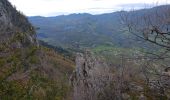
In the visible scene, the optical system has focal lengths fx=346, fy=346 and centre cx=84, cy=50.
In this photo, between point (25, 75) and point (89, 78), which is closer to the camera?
point (89, 78)

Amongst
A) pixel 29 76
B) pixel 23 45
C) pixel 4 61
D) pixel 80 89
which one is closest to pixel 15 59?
pixel 4 61

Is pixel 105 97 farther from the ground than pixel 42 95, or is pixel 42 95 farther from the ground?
pixel 105 97

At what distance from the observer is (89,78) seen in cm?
3412

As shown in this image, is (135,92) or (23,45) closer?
(135,92)

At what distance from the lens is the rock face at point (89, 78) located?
29328mm

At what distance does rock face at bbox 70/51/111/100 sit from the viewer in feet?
96.2

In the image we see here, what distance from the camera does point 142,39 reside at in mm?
12289

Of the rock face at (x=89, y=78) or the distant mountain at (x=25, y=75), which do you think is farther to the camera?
the distant mountain at (x=25, y=75)

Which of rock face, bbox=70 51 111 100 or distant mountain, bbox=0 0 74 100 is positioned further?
distant mountain, bbox=0 0 74 100

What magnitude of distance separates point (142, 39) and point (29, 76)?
110 ft

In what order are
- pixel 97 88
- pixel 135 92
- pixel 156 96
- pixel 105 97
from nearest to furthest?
pixel 156 96 → pixel 135 92 → pixel 105 97 → pixel 97 88

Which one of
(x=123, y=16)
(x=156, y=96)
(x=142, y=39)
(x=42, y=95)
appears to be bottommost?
(x=42, y=95)

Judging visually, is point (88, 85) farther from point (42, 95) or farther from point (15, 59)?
point (15, 59)

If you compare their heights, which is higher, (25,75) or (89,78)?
(89,78)
